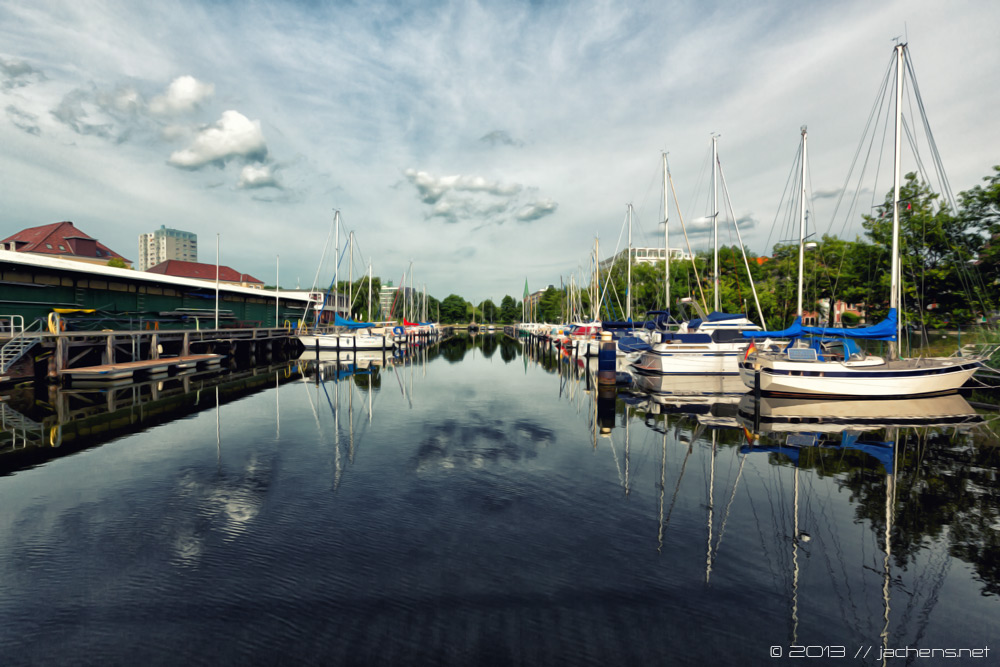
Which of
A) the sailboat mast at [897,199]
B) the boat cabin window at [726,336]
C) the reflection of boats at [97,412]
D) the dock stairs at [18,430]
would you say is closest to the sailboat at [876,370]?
the sailboat mast at [897,199]

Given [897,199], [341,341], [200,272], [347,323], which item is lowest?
[341,341]

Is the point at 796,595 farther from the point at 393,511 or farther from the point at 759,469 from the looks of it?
the point at 393,511

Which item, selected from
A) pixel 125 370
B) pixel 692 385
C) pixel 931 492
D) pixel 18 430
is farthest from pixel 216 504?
pixel 692 385

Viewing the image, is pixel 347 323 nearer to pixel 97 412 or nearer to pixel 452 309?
pixel 97 412

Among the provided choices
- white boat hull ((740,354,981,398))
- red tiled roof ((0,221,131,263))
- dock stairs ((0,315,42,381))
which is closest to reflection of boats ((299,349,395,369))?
dock stairs ((0,315,42,381))

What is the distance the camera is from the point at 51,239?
78000 mm

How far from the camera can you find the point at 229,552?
7.54m

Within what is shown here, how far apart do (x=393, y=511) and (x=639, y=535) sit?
4688mm

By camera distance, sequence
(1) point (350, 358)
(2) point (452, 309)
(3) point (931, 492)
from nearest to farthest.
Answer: (3) point (931, 492) < (1) point (350, 358) < (2) point (452, 309)

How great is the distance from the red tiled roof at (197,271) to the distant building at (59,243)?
27.9 feet

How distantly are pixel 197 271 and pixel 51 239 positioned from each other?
892 inches

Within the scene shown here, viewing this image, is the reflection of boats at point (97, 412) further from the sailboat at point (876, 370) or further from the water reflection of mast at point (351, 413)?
the sailboat at point (876, 370)

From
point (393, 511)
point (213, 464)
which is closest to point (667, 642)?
point (393, 511)

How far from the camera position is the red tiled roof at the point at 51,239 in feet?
246
